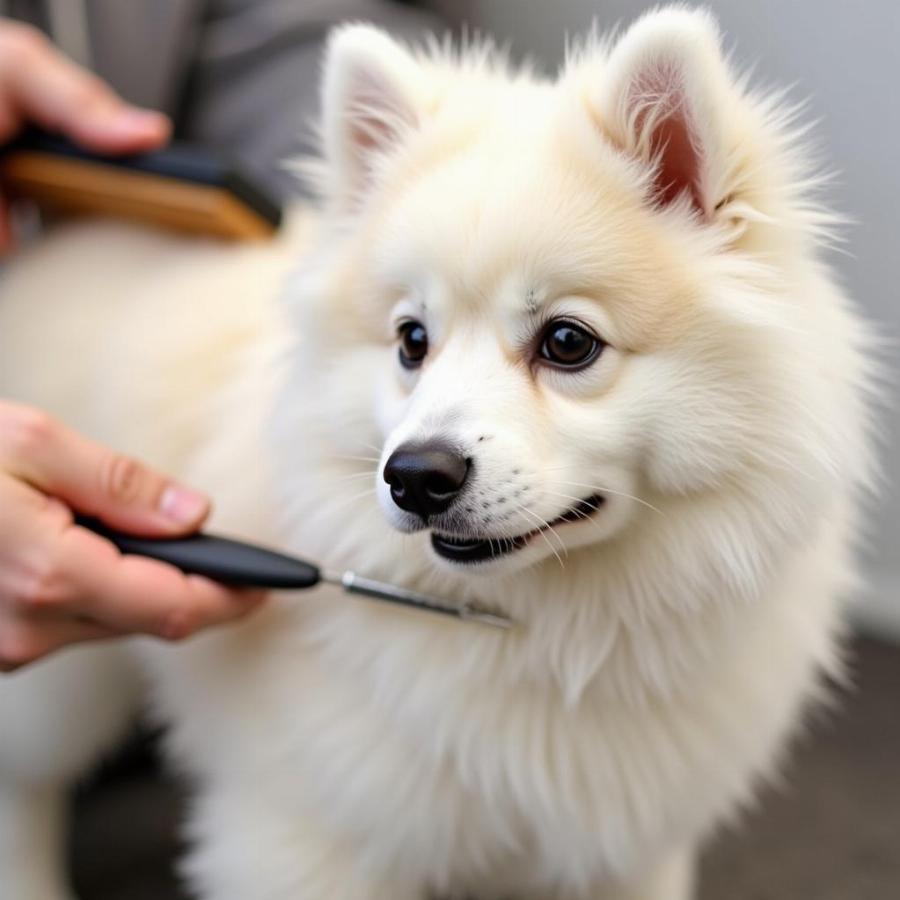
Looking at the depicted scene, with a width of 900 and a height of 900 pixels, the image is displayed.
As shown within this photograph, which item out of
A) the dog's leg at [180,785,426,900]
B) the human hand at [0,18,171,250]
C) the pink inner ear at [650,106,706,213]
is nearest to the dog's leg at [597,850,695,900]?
the dog's leg at [180,785,426,900]

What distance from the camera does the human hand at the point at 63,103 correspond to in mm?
1394

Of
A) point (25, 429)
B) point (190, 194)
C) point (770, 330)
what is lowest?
point (25, 429)

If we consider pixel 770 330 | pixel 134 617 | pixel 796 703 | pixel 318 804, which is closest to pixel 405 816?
pixel 318 804

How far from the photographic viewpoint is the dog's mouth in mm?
894

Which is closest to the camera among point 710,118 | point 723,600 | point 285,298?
point 710,118

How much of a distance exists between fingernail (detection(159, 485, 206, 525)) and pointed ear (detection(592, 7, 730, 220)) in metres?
0.54

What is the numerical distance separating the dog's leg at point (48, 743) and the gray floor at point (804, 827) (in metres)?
0.11

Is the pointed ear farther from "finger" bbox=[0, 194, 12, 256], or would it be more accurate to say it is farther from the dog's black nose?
"finger" bbox=[0, 194, 12, 256]

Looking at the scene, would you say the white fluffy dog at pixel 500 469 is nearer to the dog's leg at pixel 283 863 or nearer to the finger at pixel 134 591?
the dog's leg at pixel 283 863

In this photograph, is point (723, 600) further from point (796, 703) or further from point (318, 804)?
point (318, 804)

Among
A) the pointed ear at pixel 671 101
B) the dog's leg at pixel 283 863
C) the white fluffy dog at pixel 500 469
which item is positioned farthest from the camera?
the dog's leg at pixel 283 863

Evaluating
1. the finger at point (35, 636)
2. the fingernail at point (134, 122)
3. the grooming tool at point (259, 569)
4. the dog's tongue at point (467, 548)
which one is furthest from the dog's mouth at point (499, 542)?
the fingernail at point (134, 122)

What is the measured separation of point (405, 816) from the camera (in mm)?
1080

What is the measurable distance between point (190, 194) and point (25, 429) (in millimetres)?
495
